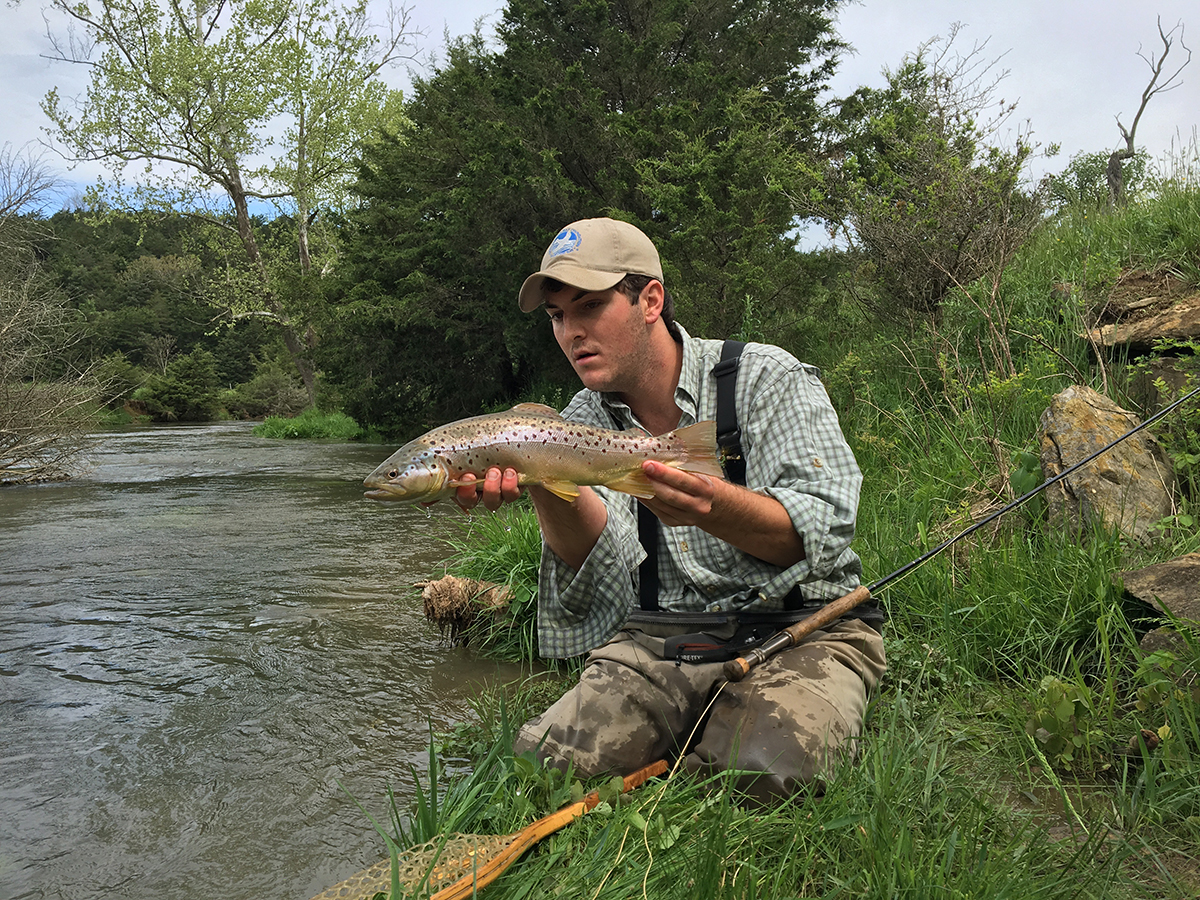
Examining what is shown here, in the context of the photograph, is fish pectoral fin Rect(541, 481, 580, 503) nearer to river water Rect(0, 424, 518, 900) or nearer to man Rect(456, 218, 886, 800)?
man Rect(456, 218, 886, 800)

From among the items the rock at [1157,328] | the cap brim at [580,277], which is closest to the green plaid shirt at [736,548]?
the cap brim at [580,277]

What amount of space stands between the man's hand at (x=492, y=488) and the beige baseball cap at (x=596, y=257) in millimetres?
729

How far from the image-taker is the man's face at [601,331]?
309 centimetres

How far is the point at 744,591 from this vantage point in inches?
122

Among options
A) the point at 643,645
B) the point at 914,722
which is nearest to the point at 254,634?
the point at 643,645

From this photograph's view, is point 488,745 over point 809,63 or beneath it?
beneath

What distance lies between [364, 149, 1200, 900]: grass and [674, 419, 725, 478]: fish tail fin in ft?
3.20

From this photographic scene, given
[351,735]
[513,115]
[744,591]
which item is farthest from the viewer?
[513,115]

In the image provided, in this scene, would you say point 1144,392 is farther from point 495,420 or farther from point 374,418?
point 374,418

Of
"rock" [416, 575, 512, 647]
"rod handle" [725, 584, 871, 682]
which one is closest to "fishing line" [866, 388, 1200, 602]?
"rod handle" [725, 584, 871, 682]

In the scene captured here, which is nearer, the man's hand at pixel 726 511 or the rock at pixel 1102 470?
the man's hand at pixel 726 511

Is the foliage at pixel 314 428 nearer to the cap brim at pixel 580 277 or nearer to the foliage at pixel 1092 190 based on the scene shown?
the foliage at pixel 1092 190

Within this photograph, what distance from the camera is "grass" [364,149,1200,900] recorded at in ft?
7.02

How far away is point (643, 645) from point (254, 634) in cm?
342
